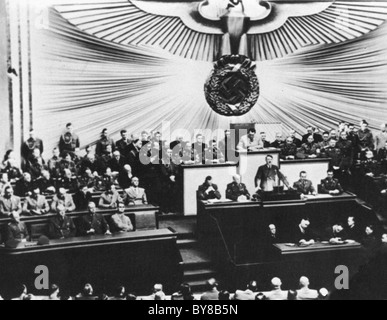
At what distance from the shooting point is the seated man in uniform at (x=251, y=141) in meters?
8.43

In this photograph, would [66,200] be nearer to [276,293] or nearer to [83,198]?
[83,198]

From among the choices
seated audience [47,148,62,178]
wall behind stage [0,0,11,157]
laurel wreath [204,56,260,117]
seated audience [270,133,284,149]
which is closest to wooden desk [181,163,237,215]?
seated audience [270,133,284,149]

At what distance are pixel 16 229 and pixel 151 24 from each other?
346cm

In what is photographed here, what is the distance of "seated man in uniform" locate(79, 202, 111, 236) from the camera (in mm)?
7629

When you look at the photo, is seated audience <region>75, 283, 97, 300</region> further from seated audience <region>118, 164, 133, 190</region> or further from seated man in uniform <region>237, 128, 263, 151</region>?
seated man in uniform <region>237, 128, 263, 151</region>

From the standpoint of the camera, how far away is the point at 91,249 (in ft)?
24.2

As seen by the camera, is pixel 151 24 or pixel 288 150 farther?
pixel 288 150

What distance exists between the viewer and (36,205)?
25.3 feet

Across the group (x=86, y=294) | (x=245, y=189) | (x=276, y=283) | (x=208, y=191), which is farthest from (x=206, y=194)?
(x=86, y=294)

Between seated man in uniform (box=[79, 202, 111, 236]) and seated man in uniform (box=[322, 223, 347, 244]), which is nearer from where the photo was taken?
seated man in uniform (box=[79, 202, 111, 236])

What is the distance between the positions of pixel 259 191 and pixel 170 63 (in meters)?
2.32

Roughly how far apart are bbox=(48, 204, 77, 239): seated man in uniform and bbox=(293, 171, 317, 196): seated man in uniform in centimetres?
329

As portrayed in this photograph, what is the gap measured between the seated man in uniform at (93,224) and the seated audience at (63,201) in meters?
0.32
